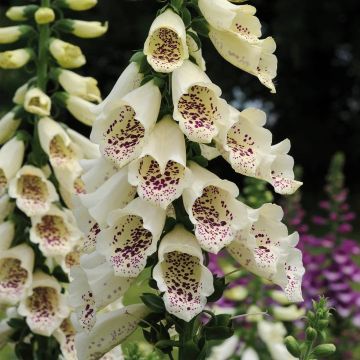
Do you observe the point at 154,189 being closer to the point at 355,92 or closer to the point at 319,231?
the point at 319,231

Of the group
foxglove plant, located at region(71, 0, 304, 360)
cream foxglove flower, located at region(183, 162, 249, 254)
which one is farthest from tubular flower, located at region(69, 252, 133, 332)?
cream foxglove flower, located at region(183, 162, 249, 254)

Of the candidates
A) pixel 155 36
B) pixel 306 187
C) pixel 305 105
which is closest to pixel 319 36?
pixel 305 105

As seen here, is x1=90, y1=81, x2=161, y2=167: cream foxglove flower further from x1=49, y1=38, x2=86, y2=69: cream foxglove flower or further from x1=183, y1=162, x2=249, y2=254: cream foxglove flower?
x1=49, y1=38, x2=86, y2=69: cream foxglove flower

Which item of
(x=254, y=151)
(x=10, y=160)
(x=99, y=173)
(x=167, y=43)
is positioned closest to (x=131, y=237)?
(x=99, y=173)

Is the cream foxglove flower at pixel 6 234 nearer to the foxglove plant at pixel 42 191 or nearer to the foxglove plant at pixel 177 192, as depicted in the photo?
the foxglove plant at pixel 42 191

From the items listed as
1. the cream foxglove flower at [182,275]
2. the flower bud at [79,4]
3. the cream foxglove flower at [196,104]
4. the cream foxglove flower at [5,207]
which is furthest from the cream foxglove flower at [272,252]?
the flower bud at [79,4]

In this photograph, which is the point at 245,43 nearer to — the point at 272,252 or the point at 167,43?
the point at 167,43
